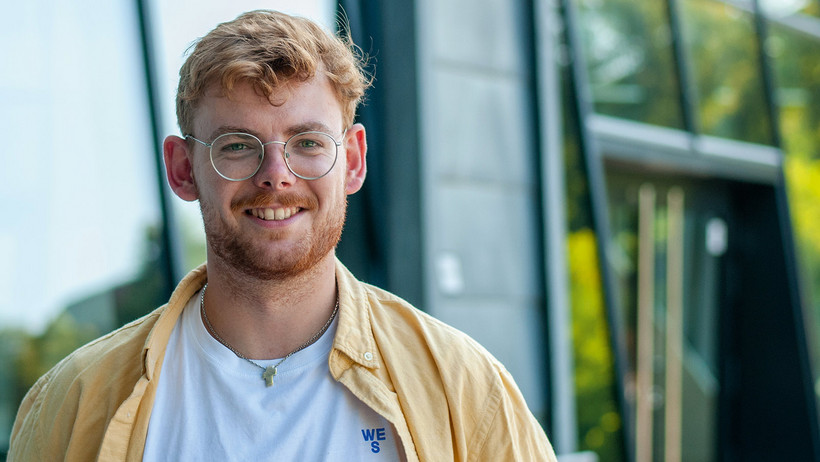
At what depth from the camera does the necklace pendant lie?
1.65 meters

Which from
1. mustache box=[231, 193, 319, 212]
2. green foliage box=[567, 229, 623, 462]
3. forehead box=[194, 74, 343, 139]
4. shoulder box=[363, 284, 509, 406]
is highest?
forehead box=[194, 74, 343, 139]

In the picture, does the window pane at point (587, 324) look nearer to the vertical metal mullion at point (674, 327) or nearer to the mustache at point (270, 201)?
the vertical metal mullion at point (674, 327)

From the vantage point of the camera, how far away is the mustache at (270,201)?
165 centimetres

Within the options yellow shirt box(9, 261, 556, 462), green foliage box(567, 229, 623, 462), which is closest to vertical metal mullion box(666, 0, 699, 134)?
green foliage box(567, 229, 623, 462)

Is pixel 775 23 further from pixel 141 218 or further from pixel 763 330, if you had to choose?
pixel 141 218

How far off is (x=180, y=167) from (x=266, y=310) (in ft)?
1.24

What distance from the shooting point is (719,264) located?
23.2ft

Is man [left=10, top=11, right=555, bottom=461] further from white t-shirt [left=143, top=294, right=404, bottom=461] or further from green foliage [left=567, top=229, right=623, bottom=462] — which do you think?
green foliage [left=567, top=229, right=623, bottom=462]

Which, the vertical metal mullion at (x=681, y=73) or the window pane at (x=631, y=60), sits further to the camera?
the vertical metal mullion at (x=681, y=73)

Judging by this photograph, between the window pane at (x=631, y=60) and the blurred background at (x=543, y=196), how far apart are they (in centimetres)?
2

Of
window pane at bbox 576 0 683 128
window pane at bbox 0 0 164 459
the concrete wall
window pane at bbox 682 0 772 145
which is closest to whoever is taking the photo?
window pane at bbox 0 0 164 459

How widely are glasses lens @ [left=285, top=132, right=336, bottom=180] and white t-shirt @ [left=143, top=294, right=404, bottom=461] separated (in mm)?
345

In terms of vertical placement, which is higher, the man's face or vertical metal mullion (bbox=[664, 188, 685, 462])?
the man's face

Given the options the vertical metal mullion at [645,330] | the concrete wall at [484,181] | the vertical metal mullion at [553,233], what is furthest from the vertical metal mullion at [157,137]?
the vertical metal mullion at [645,330]
